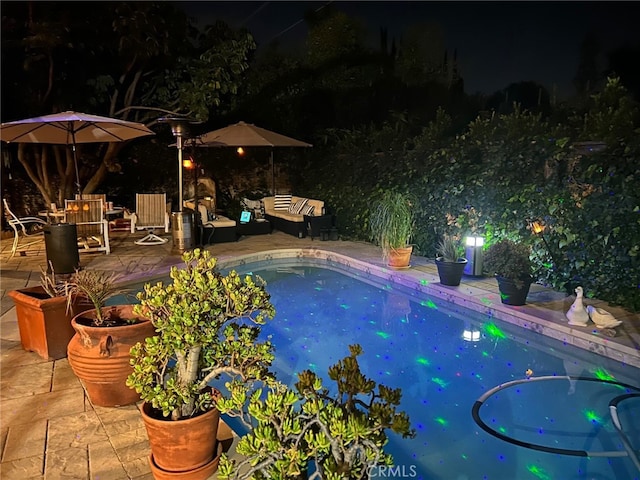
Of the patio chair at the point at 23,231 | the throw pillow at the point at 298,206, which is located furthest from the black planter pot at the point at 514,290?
the patio chair at the point at 23,231

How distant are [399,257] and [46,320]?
490 cm

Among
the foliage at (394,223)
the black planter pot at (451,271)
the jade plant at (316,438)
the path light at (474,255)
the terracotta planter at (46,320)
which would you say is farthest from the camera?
the foliage at (394,223)

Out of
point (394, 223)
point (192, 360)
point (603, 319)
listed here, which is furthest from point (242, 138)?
point (192, 360)

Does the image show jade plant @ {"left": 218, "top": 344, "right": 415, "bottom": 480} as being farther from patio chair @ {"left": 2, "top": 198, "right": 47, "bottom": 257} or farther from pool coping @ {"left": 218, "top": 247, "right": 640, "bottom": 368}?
patio chair @ {"left": 2, "top": 198, "right": 47, "bottom": 257}

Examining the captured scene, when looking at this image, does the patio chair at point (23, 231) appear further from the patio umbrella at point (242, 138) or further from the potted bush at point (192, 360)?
the potted bush at point (192, 360)

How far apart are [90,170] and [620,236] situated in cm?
1130

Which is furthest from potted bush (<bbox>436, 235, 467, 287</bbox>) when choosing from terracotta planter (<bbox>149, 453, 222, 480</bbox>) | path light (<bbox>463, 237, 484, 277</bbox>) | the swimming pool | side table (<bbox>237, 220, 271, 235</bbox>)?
side table (<bbox>237, 220, 271, 235</bbox>)

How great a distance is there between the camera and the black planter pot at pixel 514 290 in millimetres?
5379

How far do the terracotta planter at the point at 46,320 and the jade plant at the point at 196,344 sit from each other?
1804mm

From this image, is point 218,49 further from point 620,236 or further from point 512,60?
point 512,60

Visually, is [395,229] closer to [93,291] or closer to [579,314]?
[579,314]

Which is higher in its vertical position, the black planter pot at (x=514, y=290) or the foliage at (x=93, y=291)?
the foliage at (x=93, y=291)

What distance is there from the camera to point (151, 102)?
1167cm

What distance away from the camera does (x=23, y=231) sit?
8852mm
